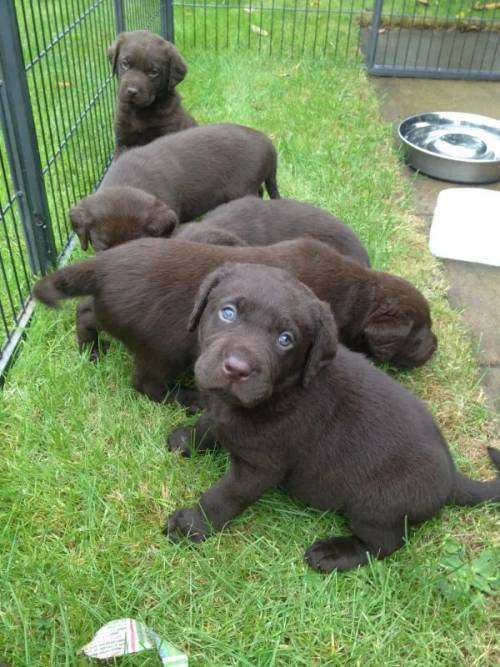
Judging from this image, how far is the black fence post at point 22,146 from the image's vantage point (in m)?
3.32

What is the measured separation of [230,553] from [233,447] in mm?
439

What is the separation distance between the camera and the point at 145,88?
4.96 meters

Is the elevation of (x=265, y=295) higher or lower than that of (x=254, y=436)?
higher

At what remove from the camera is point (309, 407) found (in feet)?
8.32

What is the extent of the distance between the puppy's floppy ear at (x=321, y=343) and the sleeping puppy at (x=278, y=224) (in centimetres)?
148

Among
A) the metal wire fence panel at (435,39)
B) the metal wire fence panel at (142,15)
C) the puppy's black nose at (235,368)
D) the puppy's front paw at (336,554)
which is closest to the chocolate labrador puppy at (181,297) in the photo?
the puppy's black nose at (235,368)

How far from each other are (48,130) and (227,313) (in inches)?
122

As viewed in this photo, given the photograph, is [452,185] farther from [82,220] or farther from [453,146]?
[82,220]

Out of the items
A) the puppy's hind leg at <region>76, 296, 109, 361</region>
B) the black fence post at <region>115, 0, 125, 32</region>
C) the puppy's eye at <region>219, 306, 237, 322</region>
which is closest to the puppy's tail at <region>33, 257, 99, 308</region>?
the puppy's hind leg at <region>76, 296, 109, 361</region>

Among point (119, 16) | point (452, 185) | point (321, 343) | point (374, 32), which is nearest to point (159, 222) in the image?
point (321, 343)

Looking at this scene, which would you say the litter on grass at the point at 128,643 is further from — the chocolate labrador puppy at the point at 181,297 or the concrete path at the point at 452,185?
the concrete path at the point at 452,185

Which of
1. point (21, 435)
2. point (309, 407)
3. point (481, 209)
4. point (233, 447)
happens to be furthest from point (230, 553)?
point (481, 209)

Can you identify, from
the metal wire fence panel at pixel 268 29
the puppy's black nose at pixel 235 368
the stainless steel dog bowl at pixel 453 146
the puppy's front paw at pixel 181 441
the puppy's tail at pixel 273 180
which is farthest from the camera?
the metal wire fence panel at pixel 268 29

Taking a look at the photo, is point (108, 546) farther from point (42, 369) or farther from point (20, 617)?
point (42, 369)
